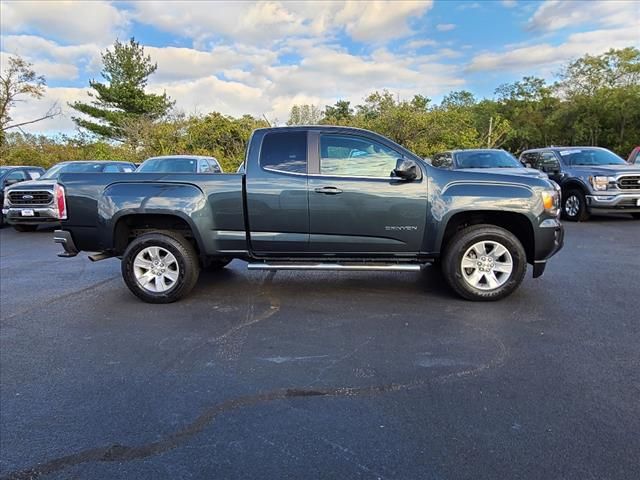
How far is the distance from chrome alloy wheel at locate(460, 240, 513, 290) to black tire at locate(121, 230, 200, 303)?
3094 mm

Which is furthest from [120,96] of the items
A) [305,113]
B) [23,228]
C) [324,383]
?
[324,383]

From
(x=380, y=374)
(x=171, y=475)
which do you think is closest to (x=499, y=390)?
(x=380, y=374)

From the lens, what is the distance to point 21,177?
1415cm

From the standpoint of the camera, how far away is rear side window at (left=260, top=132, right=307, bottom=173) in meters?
5.28

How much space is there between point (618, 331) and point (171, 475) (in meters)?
4.01

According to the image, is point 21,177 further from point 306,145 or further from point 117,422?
point 117,422

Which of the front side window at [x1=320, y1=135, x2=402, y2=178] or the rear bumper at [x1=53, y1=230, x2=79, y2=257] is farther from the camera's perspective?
the rear bumper at [x1=53, y1=230, x2=79, y2=257]

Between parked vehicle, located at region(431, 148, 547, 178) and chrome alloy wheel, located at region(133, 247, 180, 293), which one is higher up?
parked vehicle, located at region(431, 148, 547, 178)

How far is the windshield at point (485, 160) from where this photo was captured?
12211mm

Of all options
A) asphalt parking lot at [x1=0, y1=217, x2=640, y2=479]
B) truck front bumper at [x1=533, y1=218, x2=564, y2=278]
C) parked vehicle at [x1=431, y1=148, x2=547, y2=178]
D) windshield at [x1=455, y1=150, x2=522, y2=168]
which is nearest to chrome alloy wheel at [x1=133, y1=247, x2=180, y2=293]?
asphalt parking lot at [x1=0, y1=217, x2=640, y2=479]

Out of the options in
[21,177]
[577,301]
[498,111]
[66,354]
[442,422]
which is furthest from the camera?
[498,111]

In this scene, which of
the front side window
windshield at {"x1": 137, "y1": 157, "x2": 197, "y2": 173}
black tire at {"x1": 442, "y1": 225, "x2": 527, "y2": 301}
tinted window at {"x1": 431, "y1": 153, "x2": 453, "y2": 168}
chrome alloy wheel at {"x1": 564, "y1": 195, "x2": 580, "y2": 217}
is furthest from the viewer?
tinted window at {"x1": 431, "y1": 153, "x2": 453, "y2": 168}

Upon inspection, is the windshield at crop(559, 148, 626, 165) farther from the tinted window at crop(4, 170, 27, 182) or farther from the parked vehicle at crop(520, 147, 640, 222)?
the tinted window at crop(4, 170, 27, 182)

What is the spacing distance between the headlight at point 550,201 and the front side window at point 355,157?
5.47 feet
